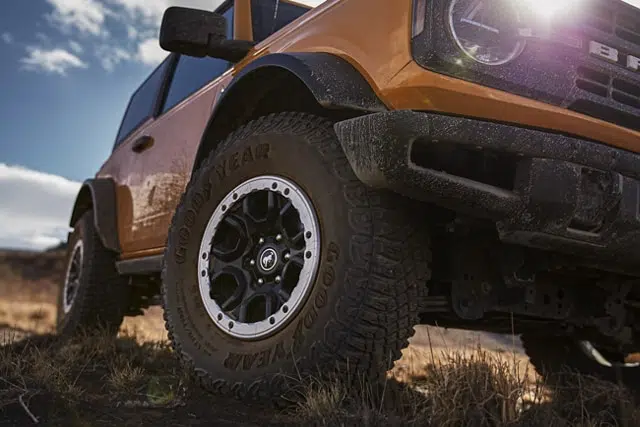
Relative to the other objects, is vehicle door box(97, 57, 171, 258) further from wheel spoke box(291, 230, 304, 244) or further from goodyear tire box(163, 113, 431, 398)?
wheel spoke box(291, 230, 304, 244)

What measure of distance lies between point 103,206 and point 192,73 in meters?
1.09

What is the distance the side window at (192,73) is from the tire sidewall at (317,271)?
41.4 inches

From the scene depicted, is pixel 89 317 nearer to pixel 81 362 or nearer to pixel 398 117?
pixel 81 362

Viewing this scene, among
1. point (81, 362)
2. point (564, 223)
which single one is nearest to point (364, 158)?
point (564, 223)

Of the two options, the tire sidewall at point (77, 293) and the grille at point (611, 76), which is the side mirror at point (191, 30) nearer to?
the grille at point (611, 76)

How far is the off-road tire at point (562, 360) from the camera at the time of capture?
342 cm

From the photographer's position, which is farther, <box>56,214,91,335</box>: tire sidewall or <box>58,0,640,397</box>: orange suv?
<box>56,214,91,335</box>: tire sidewall

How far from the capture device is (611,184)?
5.95ft

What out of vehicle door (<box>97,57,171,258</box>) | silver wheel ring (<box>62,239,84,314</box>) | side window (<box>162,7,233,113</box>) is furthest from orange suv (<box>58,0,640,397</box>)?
silver wheel ring (<box>62,239,84,314</box>)

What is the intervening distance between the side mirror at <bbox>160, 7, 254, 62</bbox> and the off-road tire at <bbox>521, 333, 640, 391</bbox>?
2.26 metres

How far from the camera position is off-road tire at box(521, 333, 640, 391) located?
3.42 meters

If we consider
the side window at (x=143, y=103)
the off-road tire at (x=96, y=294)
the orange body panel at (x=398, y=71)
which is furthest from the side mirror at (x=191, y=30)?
the off-road tire at (x=96, y=294)

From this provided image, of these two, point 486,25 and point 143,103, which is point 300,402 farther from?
point 143,103

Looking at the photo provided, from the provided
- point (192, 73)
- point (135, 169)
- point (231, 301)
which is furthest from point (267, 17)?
point (231, 301)
